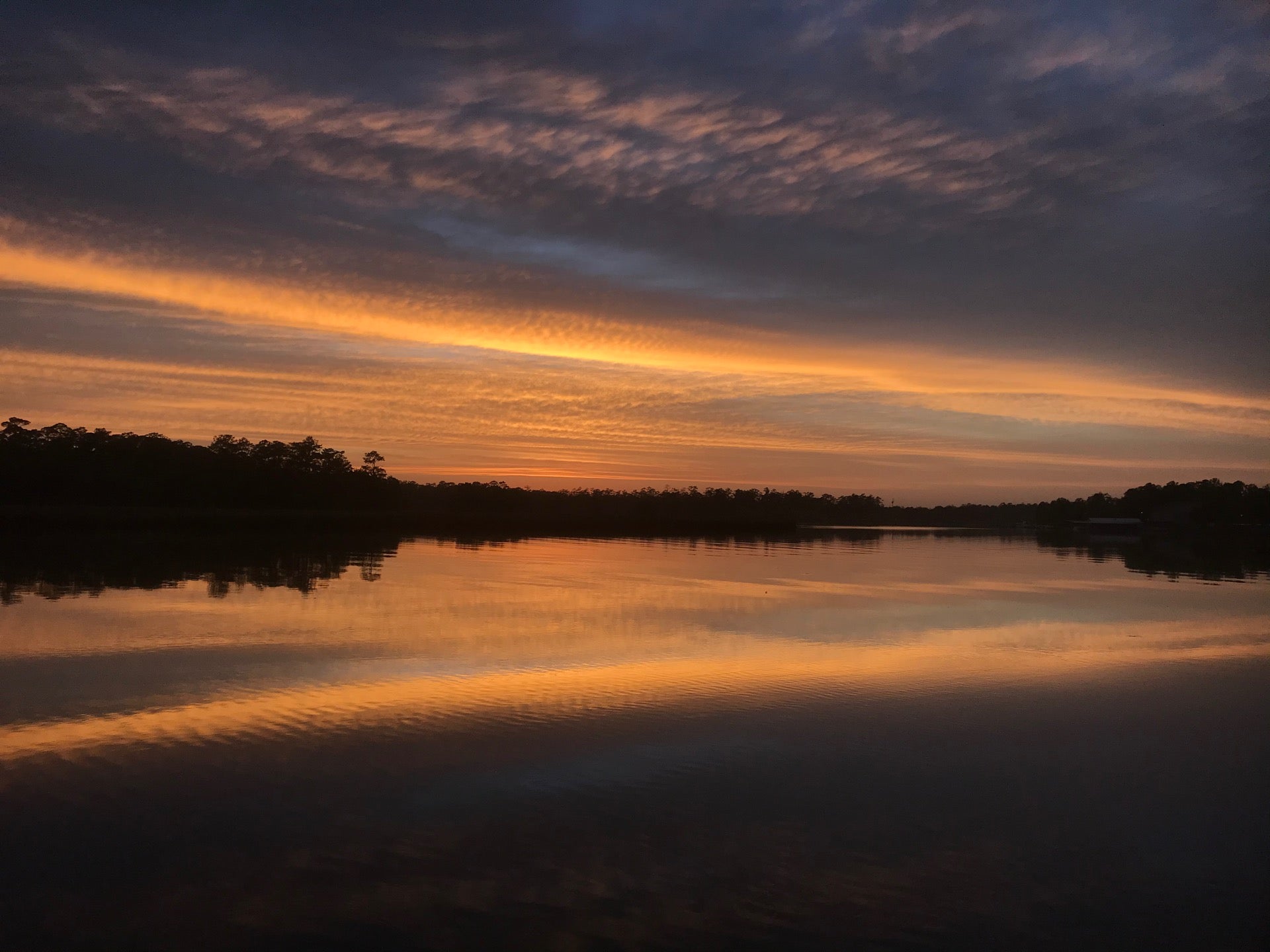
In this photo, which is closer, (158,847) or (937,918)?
(937,918)

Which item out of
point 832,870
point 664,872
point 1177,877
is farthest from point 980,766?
point 664,872

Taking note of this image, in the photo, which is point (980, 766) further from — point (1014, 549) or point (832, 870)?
point (1014, 549)

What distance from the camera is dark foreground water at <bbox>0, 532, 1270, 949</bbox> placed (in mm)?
7691

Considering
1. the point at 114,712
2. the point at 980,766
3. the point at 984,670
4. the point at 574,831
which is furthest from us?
the point at 984,670

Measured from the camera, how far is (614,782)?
10820 millimetres

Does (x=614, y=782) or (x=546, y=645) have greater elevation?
(x=546, y=645)

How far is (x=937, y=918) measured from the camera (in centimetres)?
786

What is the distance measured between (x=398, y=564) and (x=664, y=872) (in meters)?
35.9

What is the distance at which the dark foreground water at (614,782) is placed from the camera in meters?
7.69

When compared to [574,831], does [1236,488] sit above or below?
above

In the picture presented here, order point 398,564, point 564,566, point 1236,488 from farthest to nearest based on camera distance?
point 1236,488, point 564,566, point 398,564

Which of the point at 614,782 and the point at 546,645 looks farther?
the point at 546,645

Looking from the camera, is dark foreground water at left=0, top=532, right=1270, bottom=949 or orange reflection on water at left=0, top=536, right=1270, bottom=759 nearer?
dark foreground water at left=0, top=532, right=1270, bottom=949

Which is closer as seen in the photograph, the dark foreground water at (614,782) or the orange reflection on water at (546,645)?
the dark foreground water at (614,782)
